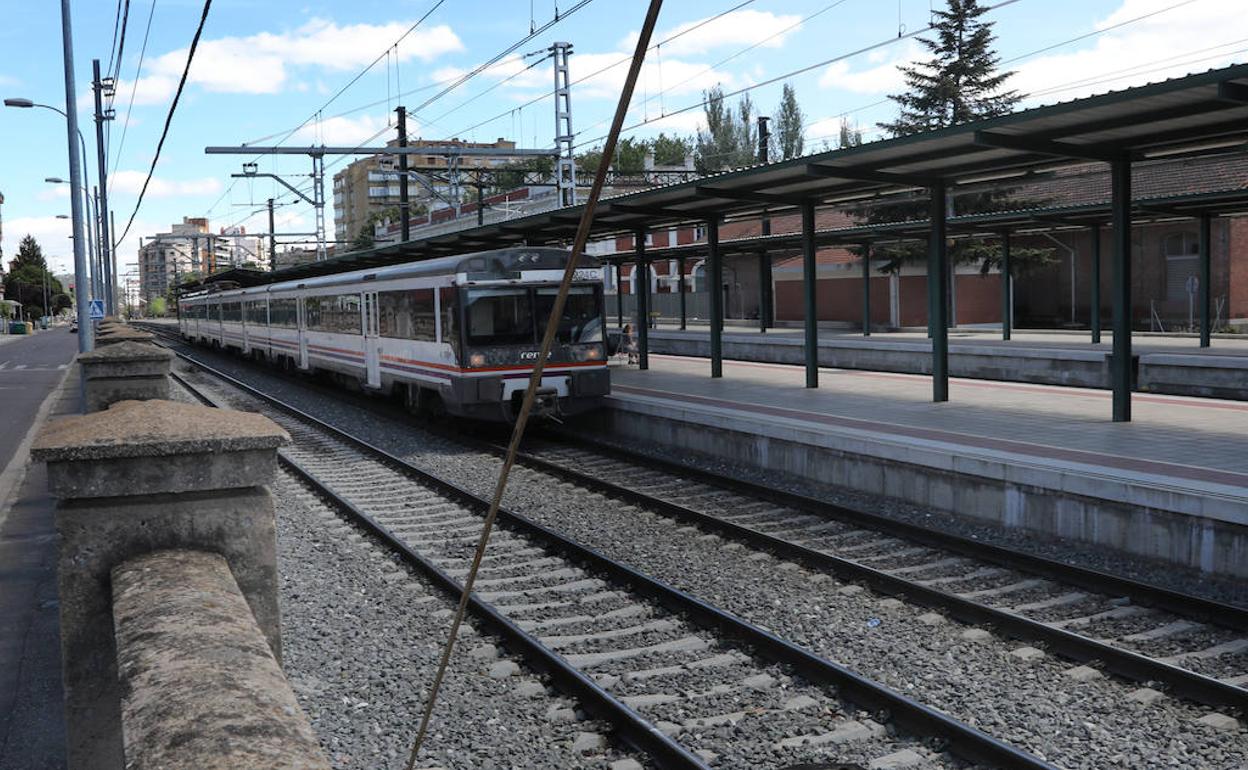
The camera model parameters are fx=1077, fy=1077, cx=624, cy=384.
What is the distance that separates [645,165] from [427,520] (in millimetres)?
76312

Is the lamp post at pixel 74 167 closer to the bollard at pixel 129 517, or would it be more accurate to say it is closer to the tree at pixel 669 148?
the bollard at pixel 129 517

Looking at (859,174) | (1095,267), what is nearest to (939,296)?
(859,174)

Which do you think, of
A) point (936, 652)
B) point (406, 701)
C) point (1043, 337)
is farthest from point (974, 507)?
point (1043, 337)

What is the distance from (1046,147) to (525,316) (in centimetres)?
770

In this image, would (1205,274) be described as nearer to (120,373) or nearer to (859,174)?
(859,174)

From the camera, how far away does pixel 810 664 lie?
20.8ft

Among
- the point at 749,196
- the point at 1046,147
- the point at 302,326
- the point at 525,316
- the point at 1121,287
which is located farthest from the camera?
the point at 302,326

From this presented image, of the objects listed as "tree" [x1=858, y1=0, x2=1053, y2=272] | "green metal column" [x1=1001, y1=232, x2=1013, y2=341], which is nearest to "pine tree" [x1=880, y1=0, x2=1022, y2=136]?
"tree" [x1=858, y1=0, x2=1053, y2=272]

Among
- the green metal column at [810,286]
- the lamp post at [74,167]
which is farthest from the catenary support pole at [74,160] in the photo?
the green metal column at [810,286]

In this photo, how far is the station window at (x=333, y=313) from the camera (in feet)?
69.6

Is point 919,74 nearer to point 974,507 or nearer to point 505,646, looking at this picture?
point 974,507

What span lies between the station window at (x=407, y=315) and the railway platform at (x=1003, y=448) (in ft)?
10.5

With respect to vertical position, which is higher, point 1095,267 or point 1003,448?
point 1095,267

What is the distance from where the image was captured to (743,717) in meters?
5.77
